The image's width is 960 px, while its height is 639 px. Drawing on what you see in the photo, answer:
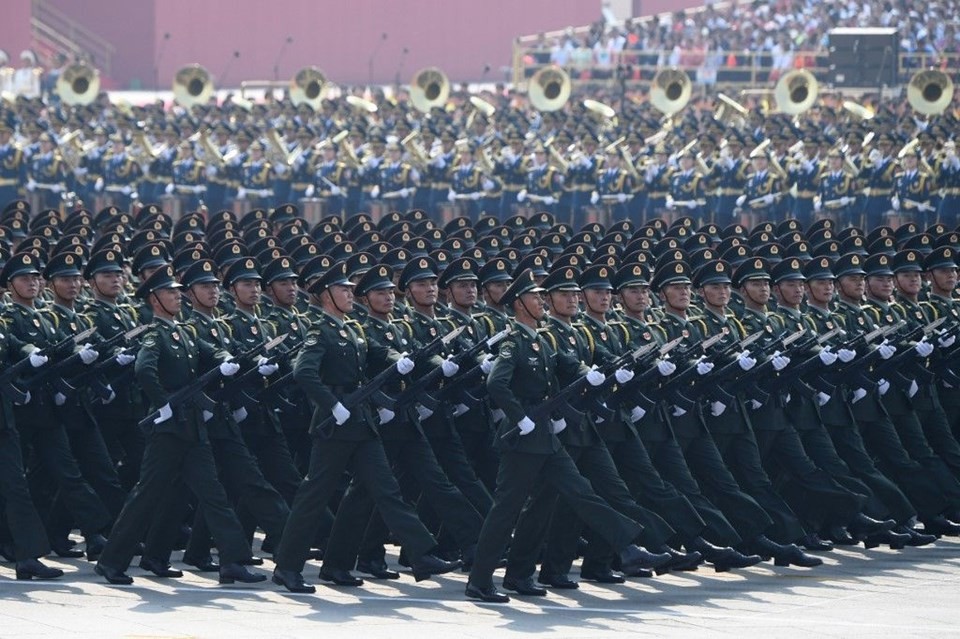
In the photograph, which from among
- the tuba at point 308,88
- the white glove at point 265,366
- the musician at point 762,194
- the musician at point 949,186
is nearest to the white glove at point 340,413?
the white glove at point 265,366

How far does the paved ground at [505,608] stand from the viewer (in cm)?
1091

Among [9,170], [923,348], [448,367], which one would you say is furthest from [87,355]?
[9,170]

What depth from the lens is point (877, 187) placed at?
27.0 m

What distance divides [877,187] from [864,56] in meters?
10.7

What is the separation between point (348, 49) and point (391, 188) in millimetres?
35018

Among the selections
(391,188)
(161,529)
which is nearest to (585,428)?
(161,529)

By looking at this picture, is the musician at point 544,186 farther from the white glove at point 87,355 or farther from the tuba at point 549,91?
the white glove at point 87,355

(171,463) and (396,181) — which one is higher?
(396,181)

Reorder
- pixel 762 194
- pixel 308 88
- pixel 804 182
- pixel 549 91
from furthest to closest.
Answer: pixel 308 88 → pixel 549 91 → pixel 804 182 → pixel 762 194

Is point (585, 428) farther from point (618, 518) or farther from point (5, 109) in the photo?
point (5, 109)

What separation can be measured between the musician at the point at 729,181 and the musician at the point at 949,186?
8.33 ft

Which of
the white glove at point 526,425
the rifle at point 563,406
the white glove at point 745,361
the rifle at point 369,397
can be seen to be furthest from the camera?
the white glove at point 745,361

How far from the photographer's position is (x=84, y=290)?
15070 millimetres

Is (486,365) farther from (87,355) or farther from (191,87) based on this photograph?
(191,87)
